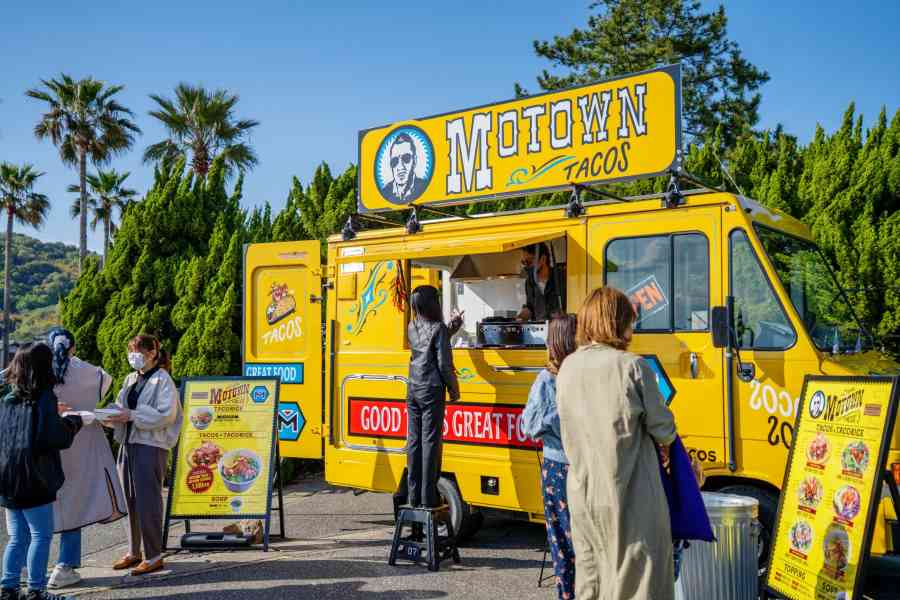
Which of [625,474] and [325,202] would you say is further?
[325,202]

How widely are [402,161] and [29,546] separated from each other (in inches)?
172

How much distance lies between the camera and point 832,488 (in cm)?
439

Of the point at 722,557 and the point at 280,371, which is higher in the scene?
the point at 280,371

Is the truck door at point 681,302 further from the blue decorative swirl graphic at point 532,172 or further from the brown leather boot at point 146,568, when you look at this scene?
Result: the brown leather boot at point 146,568

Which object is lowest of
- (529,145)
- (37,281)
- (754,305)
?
(754,305)

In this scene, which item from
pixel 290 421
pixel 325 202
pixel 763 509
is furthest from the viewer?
pixel 325 202

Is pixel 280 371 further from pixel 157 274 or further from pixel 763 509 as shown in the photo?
pixel 763 509

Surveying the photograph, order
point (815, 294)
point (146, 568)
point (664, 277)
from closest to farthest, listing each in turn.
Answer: point (664, 277), point (815, 294), point (146, 568)

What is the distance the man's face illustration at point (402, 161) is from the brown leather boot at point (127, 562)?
154 inches

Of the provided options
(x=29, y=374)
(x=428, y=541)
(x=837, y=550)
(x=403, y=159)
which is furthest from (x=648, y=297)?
A: (x=29, y=374)

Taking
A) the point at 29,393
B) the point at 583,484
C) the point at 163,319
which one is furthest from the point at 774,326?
the point at 163,319

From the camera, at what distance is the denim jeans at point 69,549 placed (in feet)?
19.6

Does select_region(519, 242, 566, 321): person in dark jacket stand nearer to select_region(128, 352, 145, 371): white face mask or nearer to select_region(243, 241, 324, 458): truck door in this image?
select_region(243, 241, 324, 458): truck door

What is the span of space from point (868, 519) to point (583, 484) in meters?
1.65
